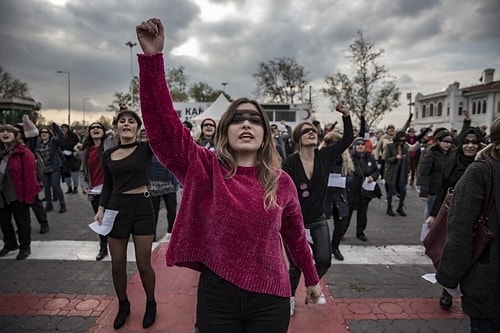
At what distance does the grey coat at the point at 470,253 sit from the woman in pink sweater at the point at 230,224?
1.11m

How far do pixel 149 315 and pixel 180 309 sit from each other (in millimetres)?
396

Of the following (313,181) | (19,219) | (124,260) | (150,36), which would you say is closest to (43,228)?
(19,219)

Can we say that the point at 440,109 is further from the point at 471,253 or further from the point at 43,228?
the point at 471,253

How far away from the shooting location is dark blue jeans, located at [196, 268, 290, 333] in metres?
1.67

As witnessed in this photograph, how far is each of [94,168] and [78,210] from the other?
400 centimetres

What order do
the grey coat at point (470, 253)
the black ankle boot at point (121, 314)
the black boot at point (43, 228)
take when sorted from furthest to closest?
the black boot at point (43, 228), the black ankle boot at point (121, 314), the grey coat at point (470, 253)

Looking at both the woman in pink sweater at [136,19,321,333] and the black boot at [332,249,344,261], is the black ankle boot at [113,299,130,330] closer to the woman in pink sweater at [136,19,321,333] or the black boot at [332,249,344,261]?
the woman in pink sweater at [136,19,321,333]

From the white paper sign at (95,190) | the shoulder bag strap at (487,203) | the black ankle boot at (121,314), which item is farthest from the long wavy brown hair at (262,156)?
the white paper sign at (95,190)

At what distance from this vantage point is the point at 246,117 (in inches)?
70.8

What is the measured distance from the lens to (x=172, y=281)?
14.1 ft

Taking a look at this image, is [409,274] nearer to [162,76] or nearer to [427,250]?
[427,250]

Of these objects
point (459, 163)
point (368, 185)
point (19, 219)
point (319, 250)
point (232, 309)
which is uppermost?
point (459, 163)

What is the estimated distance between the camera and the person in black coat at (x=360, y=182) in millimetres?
6031

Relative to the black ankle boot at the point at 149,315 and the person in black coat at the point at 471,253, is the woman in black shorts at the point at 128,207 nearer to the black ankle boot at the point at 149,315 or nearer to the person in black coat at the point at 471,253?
the black ankle boot at the point at 149,315
